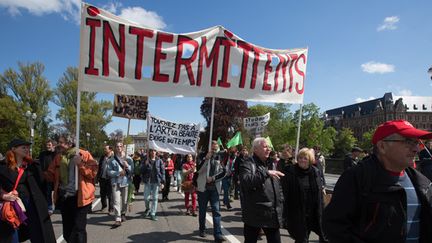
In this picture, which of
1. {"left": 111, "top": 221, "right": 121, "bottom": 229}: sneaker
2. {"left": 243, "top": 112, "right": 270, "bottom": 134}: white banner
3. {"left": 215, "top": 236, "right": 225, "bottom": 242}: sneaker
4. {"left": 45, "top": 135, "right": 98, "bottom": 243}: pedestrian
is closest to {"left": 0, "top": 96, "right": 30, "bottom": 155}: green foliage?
{"left": 243, "top": 112, "right": 270, "bottom": 134}: white banner

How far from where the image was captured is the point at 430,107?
4099 inches

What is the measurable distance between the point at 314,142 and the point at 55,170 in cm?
6614

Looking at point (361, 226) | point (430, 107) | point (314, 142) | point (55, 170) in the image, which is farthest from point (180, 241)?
point (430, 107)

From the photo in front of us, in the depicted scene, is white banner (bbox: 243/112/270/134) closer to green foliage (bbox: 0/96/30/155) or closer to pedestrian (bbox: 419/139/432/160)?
pedestrian (bbox: 419/139/432/160)

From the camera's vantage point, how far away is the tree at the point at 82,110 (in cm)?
4875

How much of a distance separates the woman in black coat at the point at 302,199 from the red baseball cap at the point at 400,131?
8.88 ft

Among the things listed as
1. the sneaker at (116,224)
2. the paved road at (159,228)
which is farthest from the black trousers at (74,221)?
the sneaker at (116,224)

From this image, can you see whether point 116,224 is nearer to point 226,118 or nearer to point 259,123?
point 259,123

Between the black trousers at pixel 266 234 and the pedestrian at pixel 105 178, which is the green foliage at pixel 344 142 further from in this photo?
the black trousers at pixel 266 234

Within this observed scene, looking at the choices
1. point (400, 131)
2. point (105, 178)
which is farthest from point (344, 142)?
point (400, 131)

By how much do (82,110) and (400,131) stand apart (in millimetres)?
52126

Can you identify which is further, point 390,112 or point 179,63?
point 390,112

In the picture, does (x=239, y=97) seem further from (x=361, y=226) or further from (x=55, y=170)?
(x=361, y=226)

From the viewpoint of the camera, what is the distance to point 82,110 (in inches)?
1983
